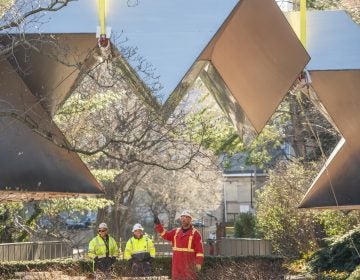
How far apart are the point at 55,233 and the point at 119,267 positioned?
14.3m

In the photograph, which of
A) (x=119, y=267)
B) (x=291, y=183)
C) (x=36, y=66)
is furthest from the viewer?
(x=291, y=183)

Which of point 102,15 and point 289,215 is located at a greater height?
point 102,15

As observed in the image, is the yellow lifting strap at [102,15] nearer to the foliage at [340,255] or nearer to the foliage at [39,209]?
the foliage at [340,255]

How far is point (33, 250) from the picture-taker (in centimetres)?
2627

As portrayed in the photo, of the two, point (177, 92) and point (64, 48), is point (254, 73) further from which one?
point (64, 48)

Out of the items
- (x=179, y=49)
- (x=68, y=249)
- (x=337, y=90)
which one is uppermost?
(x=179, y=49)

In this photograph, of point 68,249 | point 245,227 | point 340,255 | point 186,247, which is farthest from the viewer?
point 245,227

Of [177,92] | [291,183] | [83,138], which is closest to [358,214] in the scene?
[291,183]

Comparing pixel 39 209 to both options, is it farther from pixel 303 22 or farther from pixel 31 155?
pixel 303 22

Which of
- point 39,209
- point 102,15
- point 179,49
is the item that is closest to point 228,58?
point 179,49

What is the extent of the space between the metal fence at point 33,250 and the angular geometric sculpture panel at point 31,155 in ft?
36.2

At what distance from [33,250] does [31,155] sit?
1356 centimetres

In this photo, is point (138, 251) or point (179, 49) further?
point (138, 251)

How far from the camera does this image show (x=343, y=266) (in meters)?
16.8
